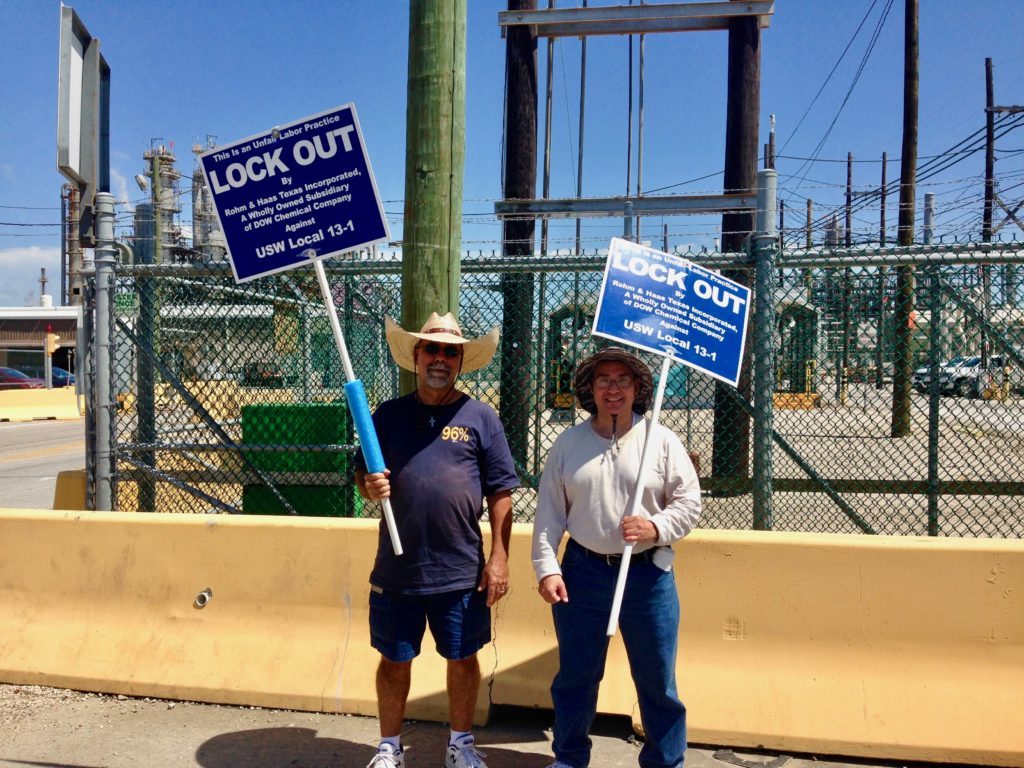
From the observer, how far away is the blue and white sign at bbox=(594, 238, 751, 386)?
337cm

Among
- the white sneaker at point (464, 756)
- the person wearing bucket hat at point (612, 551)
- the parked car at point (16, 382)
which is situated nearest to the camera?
the person wearing bucket hat at point (612, 551)

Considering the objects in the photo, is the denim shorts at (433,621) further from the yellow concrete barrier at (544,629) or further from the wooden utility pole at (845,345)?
the wooden utility pole at (845,345)

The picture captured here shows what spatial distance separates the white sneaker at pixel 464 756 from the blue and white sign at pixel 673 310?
1.75 m

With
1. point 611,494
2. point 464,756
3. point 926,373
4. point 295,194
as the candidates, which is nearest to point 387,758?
point 464,756

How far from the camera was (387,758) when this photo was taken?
10.9ft

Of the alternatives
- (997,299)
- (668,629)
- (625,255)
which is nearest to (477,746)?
(668,629)

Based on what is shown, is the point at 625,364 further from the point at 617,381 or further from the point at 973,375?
the point at 973,375

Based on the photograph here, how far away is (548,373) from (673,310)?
1.87m

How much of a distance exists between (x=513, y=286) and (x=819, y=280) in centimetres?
174

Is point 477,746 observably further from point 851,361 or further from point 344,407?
point 851,361

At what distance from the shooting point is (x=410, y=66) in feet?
12.8

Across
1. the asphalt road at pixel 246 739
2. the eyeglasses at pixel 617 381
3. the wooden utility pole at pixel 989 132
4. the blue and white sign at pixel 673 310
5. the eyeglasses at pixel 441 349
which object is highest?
the wooden utility pole at pixel 989 132

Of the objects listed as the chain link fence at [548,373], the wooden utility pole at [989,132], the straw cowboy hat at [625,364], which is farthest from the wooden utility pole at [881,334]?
the wooden utility pole at [989,132]

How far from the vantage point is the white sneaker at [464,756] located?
133 inches
